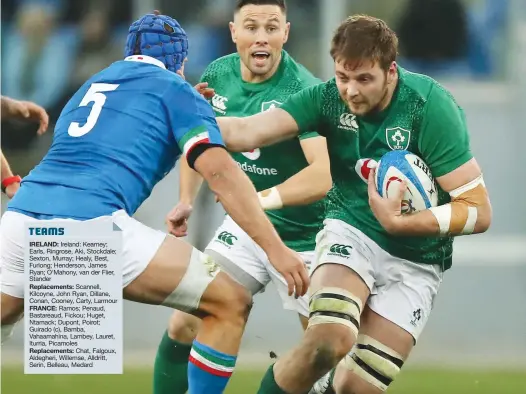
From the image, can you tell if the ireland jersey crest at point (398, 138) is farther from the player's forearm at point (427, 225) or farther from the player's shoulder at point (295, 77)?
the player's shoulder at point (295, 77)

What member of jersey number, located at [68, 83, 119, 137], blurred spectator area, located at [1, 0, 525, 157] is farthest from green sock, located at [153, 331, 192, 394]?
blurred spectator area, located at [1, 0, 525, 157]

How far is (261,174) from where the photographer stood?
720 centimetres

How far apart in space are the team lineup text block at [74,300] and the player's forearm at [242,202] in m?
0.50

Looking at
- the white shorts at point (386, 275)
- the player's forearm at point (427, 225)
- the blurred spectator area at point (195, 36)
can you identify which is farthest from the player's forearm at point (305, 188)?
the blurred spectator area at point (195, 36)

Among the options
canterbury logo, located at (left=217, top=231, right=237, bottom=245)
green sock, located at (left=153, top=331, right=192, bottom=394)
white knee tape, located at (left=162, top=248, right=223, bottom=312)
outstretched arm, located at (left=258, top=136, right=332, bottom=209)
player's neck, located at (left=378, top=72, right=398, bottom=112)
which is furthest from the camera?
canterbury logo, located at (left=217, top=231, right=237, bottom=245)

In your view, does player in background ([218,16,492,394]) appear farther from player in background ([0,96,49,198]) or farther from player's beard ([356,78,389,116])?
player in background ([0,96,49,198])

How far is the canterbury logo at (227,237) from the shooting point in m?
7.11

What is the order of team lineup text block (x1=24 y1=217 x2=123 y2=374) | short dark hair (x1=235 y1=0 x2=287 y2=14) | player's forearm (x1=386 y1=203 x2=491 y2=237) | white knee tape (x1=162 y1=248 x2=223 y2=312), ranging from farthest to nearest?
short dark hair (x1=235 y1=0 x2=287 y2=14), player's forearm (x1=386 y1=203 x2=491 y2=237), white knee tape (x1=162 y1=248 x2=223 y2=312), team lineup text block (x1=24 y1=217 x2=123 y2=374)

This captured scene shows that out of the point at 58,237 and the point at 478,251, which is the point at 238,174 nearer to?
the point at 58,237

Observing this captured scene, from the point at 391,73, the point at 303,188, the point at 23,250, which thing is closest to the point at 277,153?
the point at 303,188

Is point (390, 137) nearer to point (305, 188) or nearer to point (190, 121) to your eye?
point (305, 188)

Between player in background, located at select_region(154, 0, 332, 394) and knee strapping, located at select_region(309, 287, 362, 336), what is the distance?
76 cm

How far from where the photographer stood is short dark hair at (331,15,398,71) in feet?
19.3

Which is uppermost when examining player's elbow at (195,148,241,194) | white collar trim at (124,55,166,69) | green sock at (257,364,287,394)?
white collar trim at (124,55,166,69)
